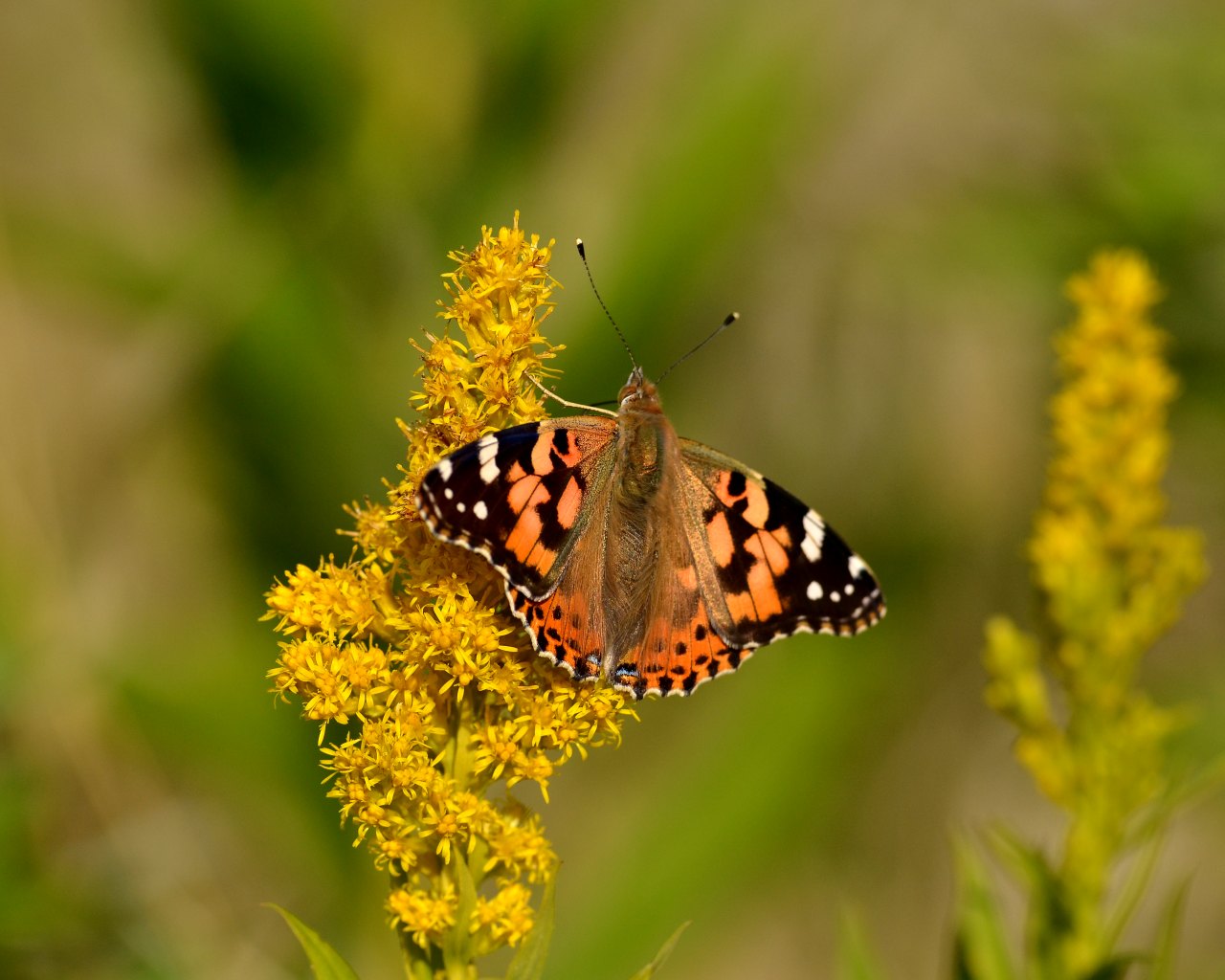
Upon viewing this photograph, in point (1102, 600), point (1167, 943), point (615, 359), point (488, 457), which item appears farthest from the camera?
point (615, 359)

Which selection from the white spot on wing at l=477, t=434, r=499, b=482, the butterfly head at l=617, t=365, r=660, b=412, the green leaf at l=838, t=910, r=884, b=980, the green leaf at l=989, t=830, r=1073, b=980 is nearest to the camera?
the white spot on wing at l=477, t=434, r=499, b=482

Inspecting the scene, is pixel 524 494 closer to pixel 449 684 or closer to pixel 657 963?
pixel 449 684

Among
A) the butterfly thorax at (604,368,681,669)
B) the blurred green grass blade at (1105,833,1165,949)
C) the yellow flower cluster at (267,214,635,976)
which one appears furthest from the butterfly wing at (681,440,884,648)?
the blurred green grass blade at (1105,833,1165,949)

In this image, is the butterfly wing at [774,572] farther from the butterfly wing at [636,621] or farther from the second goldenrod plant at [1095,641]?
the second goldenrod plant at [1095,641]

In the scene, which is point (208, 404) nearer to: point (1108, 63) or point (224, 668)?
point (224, 668)

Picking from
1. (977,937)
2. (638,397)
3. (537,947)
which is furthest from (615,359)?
(537,947)

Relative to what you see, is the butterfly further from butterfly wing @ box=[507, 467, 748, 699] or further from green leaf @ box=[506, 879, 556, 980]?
green leaf @ box=[506, 879, 556, 980]

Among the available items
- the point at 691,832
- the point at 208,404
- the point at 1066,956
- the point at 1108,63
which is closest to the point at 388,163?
the point at 208,404

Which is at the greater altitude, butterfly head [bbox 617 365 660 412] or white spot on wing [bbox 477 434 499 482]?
butterfly head [bbox 617 365 660 412]

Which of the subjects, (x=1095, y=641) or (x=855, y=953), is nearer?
(x=855, y=953)
